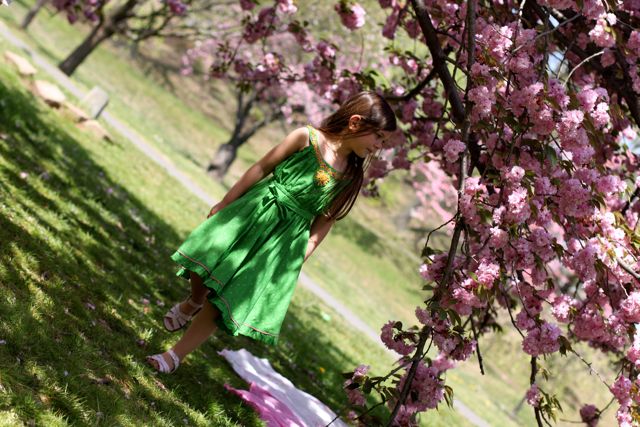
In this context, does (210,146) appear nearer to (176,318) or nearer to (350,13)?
(350,13)

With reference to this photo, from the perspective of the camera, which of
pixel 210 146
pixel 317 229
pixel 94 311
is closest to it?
pixel 317 229

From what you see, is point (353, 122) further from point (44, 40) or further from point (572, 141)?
point (44, 40)

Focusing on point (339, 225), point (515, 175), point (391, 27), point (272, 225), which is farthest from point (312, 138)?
point (339, 225)

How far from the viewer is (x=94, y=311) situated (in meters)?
4.77

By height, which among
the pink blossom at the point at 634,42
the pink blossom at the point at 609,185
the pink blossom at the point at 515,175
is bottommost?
the pink blossom at the point at 515,175

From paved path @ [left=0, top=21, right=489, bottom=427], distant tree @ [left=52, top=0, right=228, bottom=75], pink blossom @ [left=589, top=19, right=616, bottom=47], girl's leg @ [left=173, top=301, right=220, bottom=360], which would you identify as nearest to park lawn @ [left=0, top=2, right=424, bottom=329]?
paved path @ [left=0, top=21, right=489, bottom=427]

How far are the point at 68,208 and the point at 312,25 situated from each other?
55.5ft

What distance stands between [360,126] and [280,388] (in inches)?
90.9

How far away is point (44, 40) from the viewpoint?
25.9 metres

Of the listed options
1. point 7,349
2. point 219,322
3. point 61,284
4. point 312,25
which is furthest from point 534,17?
point 312,25

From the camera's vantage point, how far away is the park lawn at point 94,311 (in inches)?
141

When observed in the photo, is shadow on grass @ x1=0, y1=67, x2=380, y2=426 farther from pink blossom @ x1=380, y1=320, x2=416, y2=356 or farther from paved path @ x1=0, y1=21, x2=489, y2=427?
paved path @ x1=0, y1=21, x2=489, y2=427

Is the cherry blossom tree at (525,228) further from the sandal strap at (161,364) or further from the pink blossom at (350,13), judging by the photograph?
the pink blossom at (350,13)

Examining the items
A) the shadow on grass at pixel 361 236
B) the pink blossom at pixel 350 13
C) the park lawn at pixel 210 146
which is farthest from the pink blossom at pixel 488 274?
the shadow on grass at pixel 361 236
